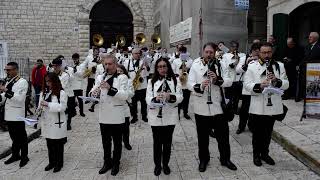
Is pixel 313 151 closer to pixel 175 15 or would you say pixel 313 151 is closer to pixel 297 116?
pixel 297 116

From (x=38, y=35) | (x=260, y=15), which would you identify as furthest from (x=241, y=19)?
(x=38, y=35)

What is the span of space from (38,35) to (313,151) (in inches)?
784

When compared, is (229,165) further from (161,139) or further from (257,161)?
(161,139)

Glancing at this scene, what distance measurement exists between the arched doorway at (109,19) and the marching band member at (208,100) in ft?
59.6

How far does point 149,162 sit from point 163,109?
1349 millimetres

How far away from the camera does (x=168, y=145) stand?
5469 millimetres

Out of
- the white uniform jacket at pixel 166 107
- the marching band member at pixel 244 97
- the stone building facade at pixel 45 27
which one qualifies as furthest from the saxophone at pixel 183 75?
the stone building facade at pixel 45 27

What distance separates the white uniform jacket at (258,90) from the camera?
17.9ft

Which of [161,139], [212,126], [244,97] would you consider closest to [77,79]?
[244,97]

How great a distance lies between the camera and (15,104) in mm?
6398

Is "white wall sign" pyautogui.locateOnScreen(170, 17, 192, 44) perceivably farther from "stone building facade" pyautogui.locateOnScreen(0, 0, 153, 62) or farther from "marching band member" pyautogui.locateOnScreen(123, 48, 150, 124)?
"stone building facade" pyautogui.locateOnScreen(0, 0, 153, 62)

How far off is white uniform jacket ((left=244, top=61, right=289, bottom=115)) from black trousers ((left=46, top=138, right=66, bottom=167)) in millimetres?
3208

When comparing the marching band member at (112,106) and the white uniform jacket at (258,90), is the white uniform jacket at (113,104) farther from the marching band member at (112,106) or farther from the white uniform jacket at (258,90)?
the white uniform jacket at (258,90)

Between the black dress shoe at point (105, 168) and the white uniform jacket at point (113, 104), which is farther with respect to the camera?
the black dress shoe at point (105, 168)
